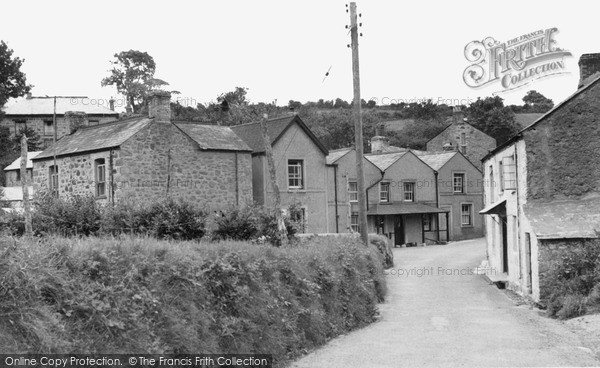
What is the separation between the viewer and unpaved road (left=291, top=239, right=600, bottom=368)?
42.0ft

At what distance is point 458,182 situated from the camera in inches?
2084

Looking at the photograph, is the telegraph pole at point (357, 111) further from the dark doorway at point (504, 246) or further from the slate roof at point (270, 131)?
the slate roof at point (270, 131)

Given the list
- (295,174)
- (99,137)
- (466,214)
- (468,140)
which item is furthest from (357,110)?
(468,140)

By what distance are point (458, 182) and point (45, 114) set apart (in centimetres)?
4428

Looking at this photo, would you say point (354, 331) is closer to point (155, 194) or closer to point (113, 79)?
point (155, 194)

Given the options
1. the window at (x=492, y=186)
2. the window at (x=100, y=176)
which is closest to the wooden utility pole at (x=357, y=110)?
the window at (x=492, y=186)

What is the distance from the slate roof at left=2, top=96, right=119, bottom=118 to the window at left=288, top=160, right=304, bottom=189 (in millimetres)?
44423

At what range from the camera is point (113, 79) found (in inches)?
3228

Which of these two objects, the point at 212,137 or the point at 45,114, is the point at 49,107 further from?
the point at 212,137

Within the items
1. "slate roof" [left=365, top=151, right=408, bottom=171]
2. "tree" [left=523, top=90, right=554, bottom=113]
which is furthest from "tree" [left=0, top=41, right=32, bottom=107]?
"tree" [left=523, top=90, right=554, bottom=113]

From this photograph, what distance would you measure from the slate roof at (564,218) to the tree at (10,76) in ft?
178

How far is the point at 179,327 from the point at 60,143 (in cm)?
2252

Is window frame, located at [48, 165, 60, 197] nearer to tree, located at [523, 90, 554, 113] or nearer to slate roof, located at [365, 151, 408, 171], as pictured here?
slate roof, located at [365, 151, 408, 171]

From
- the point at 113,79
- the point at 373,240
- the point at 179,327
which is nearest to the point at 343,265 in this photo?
the point at 179,327
